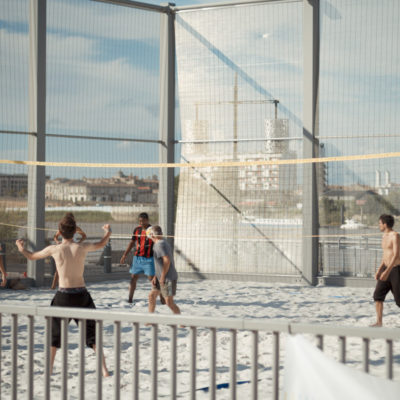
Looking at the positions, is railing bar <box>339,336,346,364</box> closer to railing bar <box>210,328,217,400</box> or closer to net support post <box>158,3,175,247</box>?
railing bar <box>210,328,217,400</box>

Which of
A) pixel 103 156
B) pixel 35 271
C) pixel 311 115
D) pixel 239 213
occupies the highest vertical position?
pixel 311 115

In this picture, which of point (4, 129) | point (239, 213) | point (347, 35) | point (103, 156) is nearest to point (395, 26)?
point (347, 35)

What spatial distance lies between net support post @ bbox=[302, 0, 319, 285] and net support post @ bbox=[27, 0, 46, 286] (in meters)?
5.16

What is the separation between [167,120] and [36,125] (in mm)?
2907

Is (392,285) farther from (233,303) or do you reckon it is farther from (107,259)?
(107,259)

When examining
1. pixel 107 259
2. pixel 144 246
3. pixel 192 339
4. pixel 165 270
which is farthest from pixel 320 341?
pixel 107 259

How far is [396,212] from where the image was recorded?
11.8 meters

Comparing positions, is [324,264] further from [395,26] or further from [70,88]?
[70,88]

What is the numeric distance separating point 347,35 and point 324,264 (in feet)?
15.1

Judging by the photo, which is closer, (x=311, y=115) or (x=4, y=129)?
(x=4, y=129)

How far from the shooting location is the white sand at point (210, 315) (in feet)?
17.5

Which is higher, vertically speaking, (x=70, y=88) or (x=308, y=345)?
(x=70, y=88)

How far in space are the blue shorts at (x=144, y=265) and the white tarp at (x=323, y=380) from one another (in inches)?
252

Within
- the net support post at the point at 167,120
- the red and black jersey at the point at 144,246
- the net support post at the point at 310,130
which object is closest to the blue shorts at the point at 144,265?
the red and black jersey at the point at 144,246
